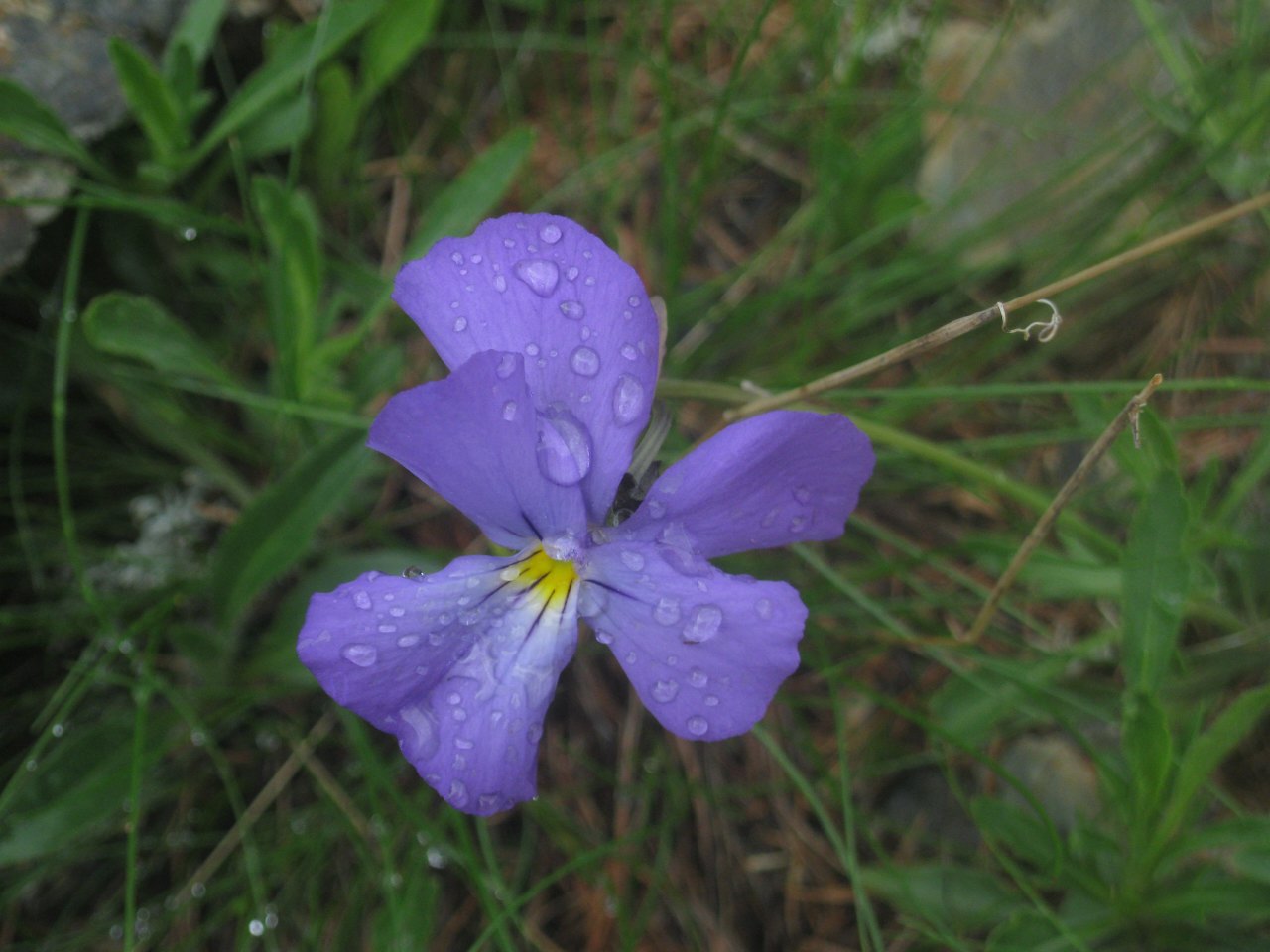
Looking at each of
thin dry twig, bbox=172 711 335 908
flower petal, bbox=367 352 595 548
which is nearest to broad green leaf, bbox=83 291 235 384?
thin dry twig, bbox=172 711 335 908

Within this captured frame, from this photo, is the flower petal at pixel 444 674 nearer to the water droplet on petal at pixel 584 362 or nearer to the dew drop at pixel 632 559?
the dew drop at pixel 632 559

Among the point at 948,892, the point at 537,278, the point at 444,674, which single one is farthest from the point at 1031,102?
the point at 444,674

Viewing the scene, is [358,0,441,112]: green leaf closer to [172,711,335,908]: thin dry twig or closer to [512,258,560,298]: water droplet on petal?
[512,258,560,298]: water droplet on petal

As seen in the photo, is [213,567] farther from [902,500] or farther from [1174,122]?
[1174,122]

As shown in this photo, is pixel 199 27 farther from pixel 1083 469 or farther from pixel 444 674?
pixel 1083 469

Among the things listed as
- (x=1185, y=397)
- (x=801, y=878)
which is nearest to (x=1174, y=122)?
(x=1185, y=397)

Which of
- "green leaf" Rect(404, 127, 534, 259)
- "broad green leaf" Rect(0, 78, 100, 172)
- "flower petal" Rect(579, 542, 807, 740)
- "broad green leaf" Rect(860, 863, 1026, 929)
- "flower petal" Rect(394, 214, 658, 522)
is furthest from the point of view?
"broad green leaf" Rect(860, 863, 1026, 929)

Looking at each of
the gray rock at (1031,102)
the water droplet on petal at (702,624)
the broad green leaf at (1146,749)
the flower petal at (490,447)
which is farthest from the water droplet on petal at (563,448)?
the gray rock at (1031,102)
